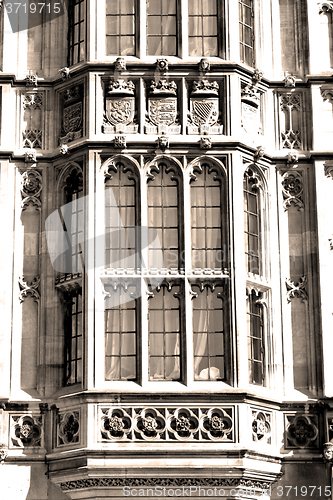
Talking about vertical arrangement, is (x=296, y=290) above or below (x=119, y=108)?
below

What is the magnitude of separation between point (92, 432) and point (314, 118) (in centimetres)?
831

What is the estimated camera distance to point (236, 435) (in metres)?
21.7

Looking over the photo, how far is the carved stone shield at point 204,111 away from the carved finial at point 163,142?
0.80m

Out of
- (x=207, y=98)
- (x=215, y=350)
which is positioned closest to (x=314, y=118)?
(x=207, y=98)

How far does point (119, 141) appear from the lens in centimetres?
2327

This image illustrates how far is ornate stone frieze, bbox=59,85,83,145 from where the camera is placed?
23.9m

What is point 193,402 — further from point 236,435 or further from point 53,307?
point 53,307

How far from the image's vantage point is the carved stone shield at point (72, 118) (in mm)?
23922

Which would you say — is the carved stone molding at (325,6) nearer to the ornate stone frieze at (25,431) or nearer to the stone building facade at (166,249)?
the stone building facade at (166,249)

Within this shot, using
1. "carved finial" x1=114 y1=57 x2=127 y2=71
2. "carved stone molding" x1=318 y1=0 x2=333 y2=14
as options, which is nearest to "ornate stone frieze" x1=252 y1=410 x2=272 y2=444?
"carved finial" x1=114 y1=57 x2=127 y2=71

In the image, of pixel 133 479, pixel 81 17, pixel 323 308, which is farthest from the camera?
pixel 81 17

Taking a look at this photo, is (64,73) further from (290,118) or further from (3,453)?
(3,453)

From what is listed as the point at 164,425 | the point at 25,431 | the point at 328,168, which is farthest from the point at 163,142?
the point at 25,431

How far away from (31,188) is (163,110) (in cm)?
327
